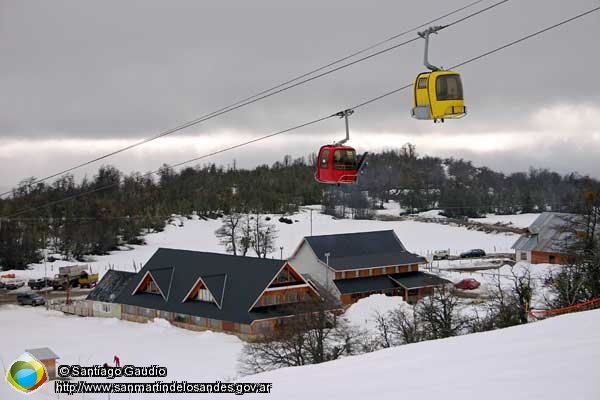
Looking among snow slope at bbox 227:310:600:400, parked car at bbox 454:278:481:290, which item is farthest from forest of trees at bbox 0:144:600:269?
snow slope at bbox 227:310:600:400

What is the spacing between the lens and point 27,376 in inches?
688

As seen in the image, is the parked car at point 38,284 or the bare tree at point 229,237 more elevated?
the bare tree at point 229,237

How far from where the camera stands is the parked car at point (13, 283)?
58156 mm

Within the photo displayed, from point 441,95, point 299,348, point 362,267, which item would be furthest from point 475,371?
point 362,267

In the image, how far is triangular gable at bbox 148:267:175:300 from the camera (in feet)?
144

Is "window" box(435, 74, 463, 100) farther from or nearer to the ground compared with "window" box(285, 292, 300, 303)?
farther from the ground

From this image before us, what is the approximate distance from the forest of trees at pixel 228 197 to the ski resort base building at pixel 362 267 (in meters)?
16.0

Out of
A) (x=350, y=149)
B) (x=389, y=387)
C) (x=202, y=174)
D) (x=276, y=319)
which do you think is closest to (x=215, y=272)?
(x=276, y=319)

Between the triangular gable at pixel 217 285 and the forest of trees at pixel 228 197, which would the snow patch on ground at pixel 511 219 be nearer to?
the forest of trees at pixel 228 197

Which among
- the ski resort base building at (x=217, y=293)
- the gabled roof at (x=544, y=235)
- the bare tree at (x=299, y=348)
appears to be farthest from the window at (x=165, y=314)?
the gabled roof at (x=544, y=235)

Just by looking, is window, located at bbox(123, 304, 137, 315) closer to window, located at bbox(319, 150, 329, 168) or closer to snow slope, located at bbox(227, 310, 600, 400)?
window, located at bbox(319, 150, 329, 168)

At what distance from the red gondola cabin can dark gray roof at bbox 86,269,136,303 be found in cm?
2969

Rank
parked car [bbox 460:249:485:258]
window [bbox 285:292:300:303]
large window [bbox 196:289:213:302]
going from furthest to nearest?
parked car [bbox 460:249:485:258], large window [bbox 196:289:213:302], window [bbox 285:292:300:303]

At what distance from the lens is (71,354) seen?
3238 centimetres
